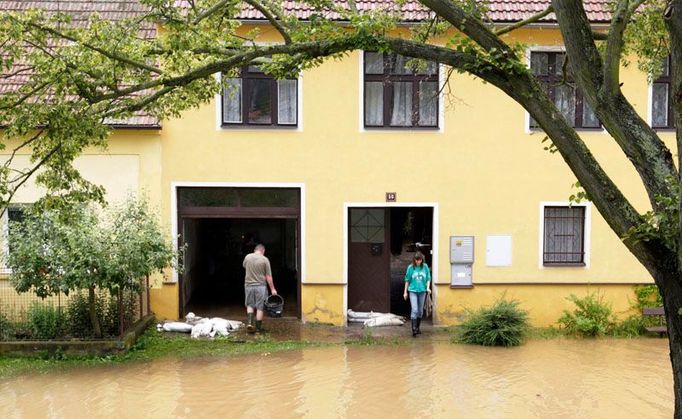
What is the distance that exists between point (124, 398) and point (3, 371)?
2.51 m

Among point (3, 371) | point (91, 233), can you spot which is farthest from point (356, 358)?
point (3, 371)

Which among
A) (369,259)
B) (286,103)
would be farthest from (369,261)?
(286,103)

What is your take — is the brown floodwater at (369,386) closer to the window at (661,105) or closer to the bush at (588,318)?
the bush at (588,318)

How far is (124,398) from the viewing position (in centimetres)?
990

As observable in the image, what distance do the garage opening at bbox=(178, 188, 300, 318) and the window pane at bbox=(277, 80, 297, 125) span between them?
1.39 m

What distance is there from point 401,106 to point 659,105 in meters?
5.17

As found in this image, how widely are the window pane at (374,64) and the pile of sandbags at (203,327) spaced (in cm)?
560

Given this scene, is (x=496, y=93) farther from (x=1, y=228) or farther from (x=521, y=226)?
(x=1, y=228)

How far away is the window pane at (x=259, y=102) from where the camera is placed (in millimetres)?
14523

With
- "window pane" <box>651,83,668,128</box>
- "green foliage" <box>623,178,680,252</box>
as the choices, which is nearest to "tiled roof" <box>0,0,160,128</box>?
"window pane" <box>651,83,668,128</box>

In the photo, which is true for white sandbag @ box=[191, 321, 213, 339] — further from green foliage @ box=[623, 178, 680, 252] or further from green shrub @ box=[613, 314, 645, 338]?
green foliage @ box=[623, 178, 680, 252]

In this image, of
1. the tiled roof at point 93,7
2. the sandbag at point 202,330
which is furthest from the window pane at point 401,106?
the sandbag at point 202,330

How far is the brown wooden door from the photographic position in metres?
15.4

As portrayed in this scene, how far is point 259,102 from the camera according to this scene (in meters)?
14.5
